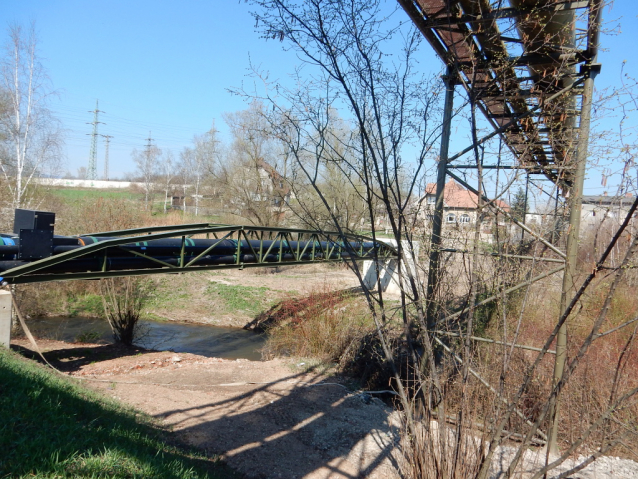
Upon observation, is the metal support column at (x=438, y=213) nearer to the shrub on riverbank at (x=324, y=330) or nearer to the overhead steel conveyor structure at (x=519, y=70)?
the overhead steel conveyor structure at (x=519, y=70)

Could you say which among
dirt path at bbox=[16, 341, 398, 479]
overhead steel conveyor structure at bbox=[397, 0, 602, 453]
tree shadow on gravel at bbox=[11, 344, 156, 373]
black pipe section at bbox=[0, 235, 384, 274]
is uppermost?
overhead steel conveyor structure at bbox=[397, 0, 602, 453]

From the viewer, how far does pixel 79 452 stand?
12.2 feet

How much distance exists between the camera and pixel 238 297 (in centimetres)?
2236

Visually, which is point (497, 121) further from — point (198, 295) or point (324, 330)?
point (198, 295)

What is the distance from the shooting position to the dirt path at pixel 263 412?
668cm

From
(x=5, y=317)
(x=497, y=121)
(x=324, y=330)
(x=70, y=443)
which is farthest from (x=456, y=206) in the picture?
(x=5, y=317)

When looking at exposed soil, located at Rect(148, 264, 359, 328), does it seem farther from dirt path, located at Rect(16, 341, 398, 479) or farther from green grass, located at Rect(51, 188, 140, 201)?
dirt path, located at Rect(16, 341, 398, 479)

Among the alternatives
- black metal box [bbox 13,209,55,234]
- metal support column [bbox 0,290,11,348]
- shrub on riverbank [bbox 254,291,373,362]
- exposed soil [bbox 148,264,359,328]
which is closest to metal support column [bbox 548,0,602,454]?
shrub on riverbank [bbox 254,291,373,362]

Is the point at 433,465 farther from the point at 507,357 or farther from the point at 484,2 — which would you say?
the point at 484,2

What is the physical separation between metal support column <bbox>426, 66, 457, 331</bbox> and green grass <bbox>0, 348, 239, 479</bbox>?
2966mm

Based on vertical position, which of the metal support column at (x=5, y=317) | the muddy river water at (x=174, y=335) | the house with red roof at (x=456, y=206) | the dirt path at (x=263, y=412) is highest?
the house with red roof at (x=456, y=206)

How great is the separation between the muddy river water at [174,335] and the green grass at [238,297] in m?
1.70

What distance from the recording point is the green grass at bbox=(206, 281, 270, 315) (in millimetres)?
21484

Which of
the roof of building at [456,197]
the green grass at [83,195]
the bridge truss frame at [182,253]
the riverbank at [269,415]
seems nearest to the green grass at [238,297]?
the green grass at [83,195]
